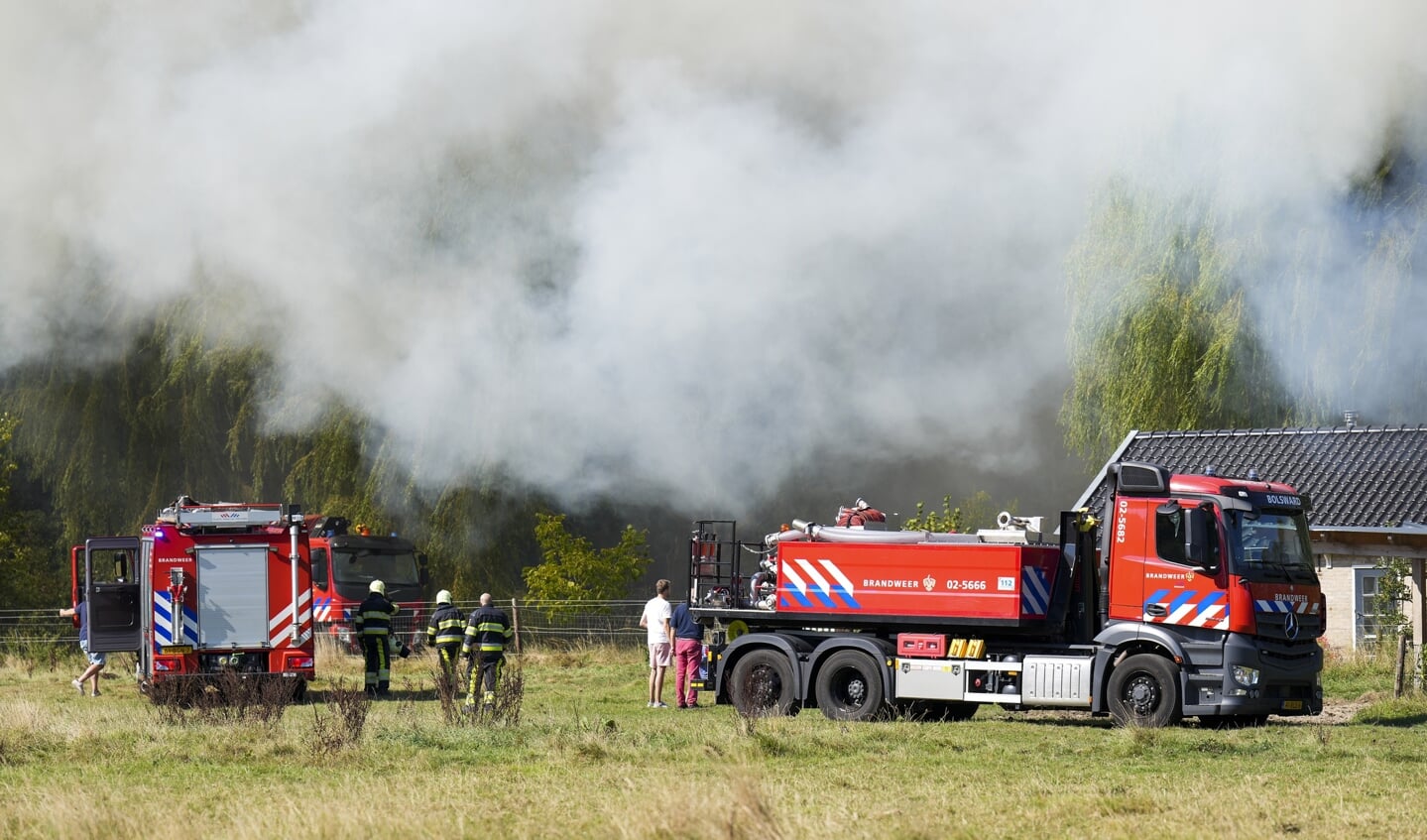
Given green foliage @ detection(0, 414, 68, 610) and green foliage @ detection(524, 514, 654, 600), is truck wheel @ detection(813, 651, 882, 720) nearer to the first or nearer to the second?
green foliage @ detection(524, 514, 654, 600)

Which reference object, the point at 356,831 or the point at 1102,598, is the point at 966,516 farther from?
the point at 356,831

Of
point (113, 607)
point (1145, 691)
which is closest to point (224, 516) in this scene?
point (113, 607)

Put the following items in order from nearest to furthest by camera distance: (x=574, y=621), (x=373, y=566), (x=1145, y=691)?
(x=1145, y=691), (x=574, y=621), (x=373, y=566)

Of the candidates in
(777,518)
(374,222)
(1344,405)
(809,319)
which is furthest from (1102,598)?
(374,222)

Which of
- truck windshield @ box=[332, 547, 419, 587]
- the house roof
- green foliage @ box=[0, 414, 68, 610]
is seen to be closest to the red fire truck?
truck windshield @ box=[332, 547, 419, 587]

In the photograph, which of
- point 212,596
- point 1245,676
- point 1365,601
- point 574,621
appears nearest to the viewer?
point 1245,676

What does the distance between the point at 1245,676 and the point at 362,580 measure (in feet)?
60.2

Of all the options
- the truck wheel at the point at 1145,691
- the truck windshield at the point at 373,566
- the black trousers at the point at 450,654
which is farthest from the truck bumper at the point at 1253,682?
the truck windshield at the point at 373,566

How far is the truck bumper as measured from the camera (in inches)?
579

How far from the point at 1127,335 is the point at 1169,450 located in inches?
82.8

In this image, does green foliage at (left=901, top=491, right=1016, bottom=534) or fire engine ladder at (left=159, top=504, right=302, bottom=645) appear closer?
fire engine ladder at (left=159, top=504, right=302, bottom=645)

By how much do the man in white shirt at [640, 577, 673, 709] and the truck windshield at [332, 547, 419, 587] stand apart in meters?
10.3

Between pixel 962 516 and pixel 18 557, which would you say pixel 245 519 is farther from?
pixel 18 557

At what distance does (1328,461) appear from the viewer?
2169 cm
